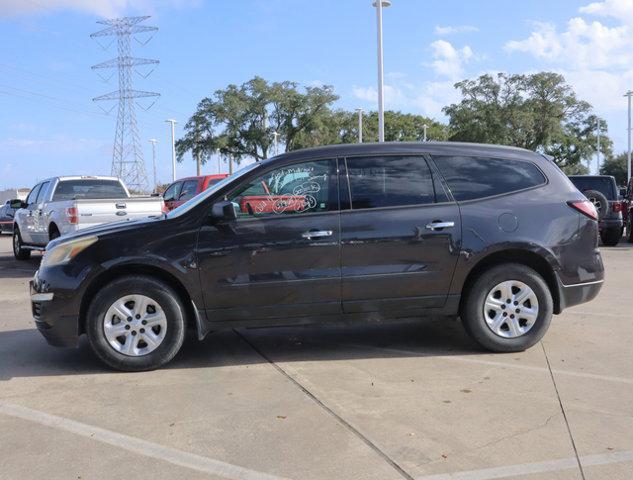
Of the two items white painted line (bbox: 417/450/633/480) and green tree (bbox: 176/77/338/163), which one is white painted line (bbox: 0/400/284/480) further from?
green tree (bbox: 176/77/338/163)

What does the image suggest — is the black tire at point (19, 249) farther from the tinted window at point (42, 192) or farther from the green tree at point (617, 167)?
the green tree at point (617, 167)

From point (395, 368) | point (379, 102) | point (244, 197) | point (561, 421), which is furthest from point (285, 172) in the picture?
point (379, 102)

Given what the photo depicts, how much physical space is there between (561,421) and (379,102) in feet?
64.2

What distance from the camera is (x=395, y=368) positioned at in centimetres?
520

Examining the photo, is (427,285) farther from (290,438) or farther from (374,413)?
(290,438)

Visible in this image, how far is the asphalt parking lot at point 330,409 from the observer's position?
347 centimetres

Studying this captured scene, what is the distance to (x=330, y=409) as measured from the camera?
428 cm

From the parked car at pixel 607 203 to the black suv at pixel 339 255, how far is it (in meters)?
9.60

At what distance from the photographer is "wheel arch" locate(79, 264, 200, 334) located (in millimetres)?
5129

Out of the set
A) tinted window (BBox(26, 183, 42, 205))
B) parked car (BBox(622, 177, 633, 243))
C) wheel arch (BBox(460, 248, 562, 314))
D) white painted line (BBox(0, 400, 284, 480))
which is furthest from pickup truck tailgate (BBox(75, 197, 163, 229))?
parked car (BBox(622, 177, 633, 243))

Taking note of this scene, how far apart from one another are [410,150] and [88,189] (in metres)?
9.16

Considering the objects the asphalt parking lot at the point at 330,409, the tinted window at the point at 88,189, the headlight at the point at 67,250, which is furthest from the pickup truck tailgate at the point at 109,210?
the headlight at the point at 67,250

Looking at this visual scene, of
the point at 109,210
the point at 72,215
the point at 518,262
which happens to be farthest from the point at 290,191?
the point at 72,215

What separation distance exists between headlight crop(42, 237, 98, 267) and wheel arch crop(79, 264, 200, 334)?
281 mm
